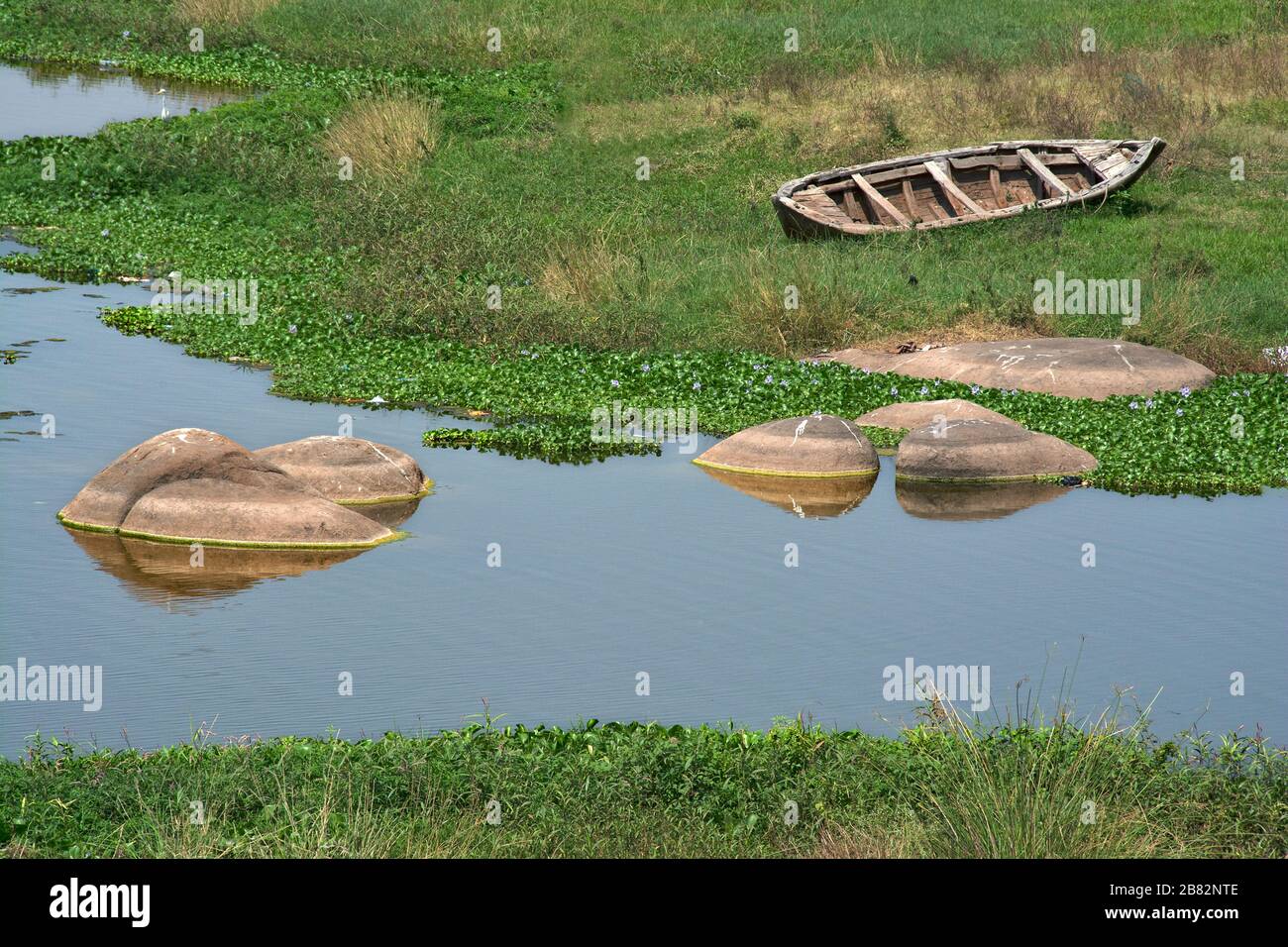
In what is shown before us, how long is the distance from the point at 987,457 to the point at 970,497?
21.7 inches

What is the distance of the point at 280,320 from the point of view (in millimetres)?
21203

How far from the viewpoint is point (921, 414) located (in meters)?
17.5

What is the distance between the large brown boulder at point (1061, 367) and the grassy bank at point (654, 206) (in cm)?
49

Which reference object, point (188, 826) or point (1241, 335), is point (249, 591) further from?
point (1241, 335)

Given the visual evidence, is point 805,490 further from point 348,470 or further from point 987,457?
point 348,470

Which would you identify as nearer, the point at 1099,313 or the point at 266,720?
the point at 266,720

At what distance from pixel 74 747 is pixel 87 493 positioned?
17.8ft

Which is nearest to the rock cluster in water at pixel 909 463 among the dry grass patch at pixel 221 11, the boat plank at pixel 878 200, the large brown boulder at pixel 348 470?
the large brown boulder at pixel 348 470

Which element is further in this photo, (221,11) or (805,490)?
(221,11)

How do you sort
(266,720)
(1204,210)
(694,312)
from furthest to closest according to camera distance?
(1204,210)
(694,312)
(266,720)

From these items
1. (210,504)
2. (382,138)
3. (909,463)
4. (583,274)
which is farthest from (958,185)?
(210,504)

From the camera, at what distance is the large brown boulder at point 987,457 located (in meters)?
16.1

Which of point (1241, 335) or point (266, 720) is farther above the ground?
point (1241, 335)

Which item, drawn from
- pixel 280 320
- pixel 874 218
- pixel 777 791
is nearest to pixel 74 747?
pixel 777 791
